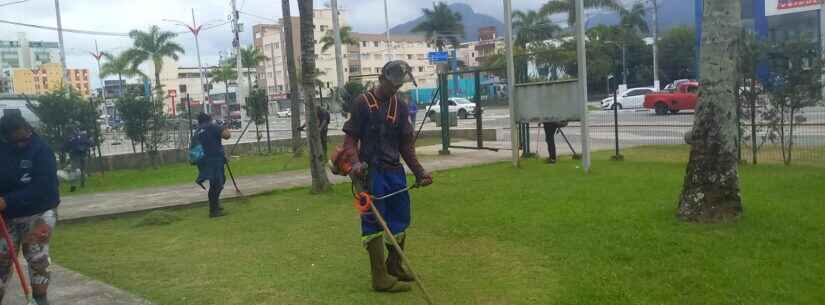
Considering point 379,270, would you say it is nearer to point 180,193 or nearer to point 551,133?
point 180,193

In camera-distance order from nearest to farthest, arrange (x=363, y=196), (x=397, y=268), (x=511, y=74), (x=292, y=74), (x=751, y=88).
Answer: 1. (x=363, y=196)
2. (x=397, y=268)
3. (x=751, y=88)
4. (x=511, y=74)
5. (x=292, y=74)

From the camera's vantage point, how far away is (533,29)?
191ft

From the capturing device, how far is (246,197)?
11.1 metres

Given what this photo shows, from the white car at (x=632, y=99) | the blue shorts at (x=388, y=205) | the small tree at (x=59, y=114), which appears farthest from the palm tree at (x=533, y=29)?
the blue shorts at (x=388, y=205)

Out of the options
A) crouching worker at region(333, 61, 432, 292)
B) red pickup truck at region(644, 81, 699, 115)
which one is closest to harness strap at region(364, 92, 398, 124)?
crouching worker at region(333, 61, 432, 292)

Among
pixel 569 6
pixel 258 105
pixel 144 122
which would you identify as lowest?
pixel 144 122

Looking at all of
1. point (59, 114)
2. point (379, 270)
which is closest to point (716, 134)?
point (379, 270)

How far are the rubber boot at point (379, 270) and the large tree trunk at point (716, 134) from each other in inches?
125

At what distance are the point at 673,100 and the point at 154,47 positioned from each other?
45.1 meters

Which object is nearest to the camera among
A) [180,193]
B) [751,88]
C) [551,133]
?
[751,88]

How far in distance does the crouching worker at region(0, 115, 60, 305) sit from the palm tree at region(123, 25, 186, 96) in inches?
2269

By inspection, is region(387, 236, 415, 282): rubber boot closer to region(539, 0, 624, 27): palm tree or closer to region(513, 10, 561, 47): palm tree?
region(539, 0, 624, 27): palm tree

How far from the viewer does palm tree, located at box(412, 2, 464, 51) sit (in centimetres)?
7100

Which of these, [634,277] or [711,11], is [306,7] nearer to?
[711,11]
